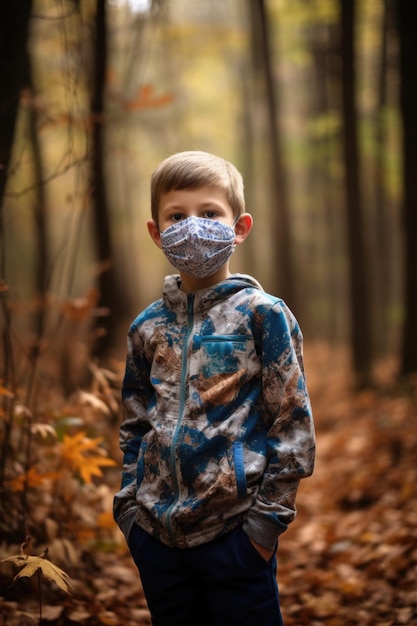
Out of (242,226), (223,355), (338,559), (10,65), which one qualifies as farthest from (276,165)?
(223,355)

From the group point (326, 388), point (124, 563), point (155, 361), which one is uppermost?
point (155, 361)

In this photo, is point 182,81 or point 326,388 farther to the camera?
point 182,81

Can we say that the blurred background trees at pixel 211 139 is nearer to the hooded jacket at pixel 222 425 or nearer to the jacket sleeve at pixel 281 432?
the hooded jacket at pixel 222 425

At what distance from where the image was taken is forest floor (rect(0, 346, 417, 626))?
3.52 meters

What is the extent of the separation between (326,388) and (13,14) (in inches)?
353

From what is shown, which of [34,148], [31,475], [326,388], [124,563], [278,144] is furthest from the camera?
[278,144]

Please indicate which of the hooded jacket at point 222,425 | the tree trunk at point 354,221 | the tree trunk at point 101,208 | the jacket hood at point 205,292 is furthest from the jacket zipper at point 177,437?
the tree trunk at point 354,221

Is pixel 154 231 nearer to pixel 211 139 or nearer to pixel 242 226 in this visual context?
pixel 242 226

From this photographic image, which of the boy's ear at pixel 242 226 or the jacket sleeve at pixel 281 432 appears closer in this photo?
the jacket sleeve at pixel 281 432

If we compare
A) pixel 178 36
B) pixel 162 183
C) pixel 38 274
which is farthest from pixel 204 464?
pixel 178 36

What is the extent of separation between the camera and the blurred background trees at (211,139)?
4977mm

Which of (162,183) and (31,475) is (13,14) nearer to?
(162,183)

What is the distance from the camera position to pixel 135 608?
3.77m

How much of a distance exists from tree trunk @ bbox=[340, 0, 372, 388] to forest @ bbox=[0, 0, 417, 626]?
29 mm
